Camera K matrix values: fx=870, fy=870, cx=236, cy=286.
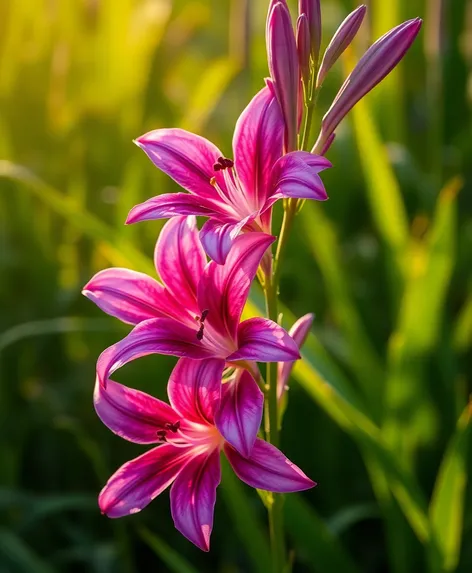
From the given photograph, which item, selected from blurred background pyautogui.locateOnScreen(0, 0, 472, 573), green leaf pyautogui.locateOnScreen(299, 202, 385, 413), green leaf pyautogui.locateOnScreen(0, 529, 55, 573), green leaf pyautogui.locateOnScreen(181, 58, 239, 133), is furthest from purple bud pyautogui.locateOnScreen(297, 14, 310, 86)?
green leaf pyautogui.locateOnScreen(181, 58, 239, 133)

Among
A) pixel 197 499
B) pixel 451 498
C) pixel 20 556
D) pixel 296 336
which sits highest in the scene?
pixel 296 336

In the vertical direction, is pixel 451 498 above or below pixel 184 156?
below

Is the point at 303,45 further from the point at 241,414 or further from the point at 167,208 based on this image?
the point at 241,414

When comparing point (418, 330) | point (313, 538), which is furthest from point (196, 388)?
point (418, 330)

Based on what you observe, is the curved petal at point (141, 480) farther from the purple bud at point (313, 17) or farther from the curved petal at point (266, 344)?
the purple bud at point (313, 17)

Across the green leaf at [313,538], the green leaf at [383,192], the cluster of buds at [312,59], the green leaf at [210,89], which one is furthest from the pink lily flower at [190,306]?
the green leaf at [210,89]

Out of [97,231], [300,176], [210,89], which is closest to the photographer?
[300,176]

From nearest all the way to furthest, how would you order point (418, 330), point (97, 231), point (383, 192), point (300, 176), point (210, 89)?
1. point (300, 176)
2. point (97, 231)
3. point (418, 330)
4. point (383, 192)
5. point (210, 89)

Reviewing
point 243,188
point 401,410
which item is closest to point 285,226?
point 243,188
